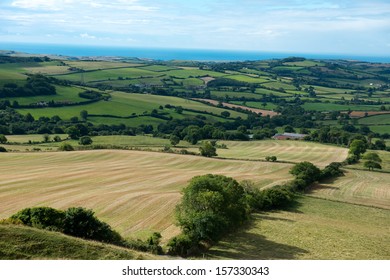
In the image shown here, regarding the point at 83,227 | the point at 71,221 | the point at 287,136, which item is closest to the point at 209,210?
the point at 83,227

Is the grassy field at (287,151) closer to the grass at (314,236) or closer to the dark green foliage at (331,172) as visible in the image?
the dark green foliage at (331,172)

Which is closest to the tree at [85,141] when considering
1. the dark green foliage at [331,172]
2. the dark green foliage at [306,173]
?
the dark green foliage at [306,173]

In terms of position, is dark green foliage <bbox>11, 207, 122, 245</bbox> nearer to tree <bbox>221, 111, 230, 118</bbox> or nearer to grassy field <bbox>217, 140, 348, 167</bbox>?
grassy field <bbox>217, 140, 348, 167</bbox>

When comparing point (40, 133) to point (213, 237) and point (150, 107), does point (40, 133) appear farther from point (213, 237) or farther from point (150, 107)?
point (213, 237)

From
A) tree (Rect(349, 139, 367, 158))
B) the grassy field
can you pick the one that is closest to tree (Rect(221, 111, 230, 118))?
the grassy field

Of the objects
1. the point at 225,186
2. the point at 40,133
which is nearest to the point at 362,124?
the point at 40,133

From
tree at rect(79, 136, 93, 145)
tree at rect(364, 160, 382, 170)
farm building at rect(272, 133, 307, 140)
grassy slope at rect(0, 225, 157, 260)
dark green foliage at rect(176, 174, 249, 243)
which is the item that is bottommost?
farm building at rect(272, 133, 307, 140)

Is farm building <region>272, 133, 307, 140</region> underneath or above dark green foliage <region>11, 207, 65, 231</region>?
underneath
